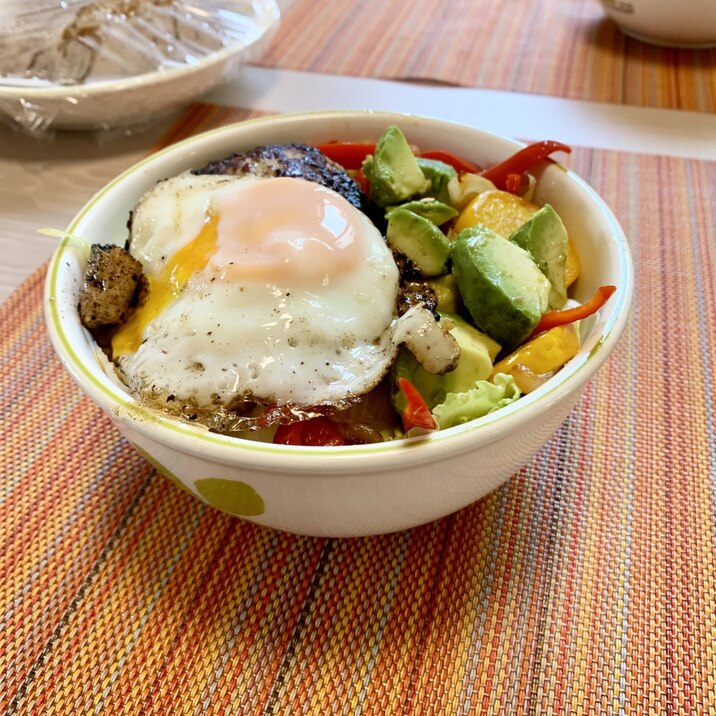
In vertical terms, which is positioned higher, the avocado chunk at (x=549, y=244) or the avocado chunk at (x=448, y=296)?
the avocado chunk at (x=549, y=244)


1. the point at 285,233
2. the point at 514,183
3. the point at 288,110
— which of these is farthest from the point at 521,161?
the point at 288,110

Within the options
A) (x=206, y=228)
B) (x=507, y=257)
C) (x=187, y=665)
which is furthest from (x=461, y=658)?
(x=206, y=228)

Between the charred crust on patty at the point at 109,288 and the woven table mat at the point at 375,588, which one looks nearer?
the woven table mat at the point at 375,588

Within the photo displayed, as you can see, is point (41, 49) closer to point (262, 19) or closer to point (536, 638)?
point (262, 19)

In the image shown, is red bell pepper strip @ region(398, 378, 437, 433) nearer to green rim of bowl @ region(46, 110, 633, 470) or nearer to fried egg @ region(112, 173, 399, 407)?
green rim of bowl @ region(46, 110, 633, 470)

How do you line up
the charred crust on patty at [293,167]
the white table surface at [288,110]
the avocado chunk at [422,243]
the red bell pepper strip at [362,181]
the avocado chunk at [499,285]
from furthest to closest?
the white table surface at [288,110], the red bell pepper strip at [362,181], the charred crust on patty at [293,167], the avocado chunk at [422,243], the avocado chunk at [499,285]

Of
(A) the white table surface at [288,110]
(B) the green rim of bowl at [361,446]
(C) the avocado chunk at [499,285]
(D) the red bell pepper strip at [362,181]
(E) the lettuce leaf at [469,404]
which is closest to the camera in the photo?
(B) the green rim of bowl at [361,446]

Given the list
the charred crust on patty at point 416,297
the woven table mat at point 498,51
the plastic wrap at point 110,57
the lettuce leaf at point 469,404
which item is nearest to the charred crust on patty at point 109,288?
the charred crust on patty at point 416,297

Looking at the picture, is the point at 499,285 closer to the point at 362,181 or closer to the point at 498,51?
the point at 362,181

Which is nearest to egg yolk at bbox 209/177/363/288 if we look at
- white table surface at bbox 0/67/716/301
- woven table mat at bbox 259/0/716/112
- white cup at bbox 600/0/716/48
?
white table surface at bbox 0/67/716/301

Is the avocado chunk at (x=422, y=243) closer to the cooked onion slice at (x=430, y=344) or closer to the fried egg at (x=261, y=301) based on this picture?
the fried egg at (x=261, y=301)
